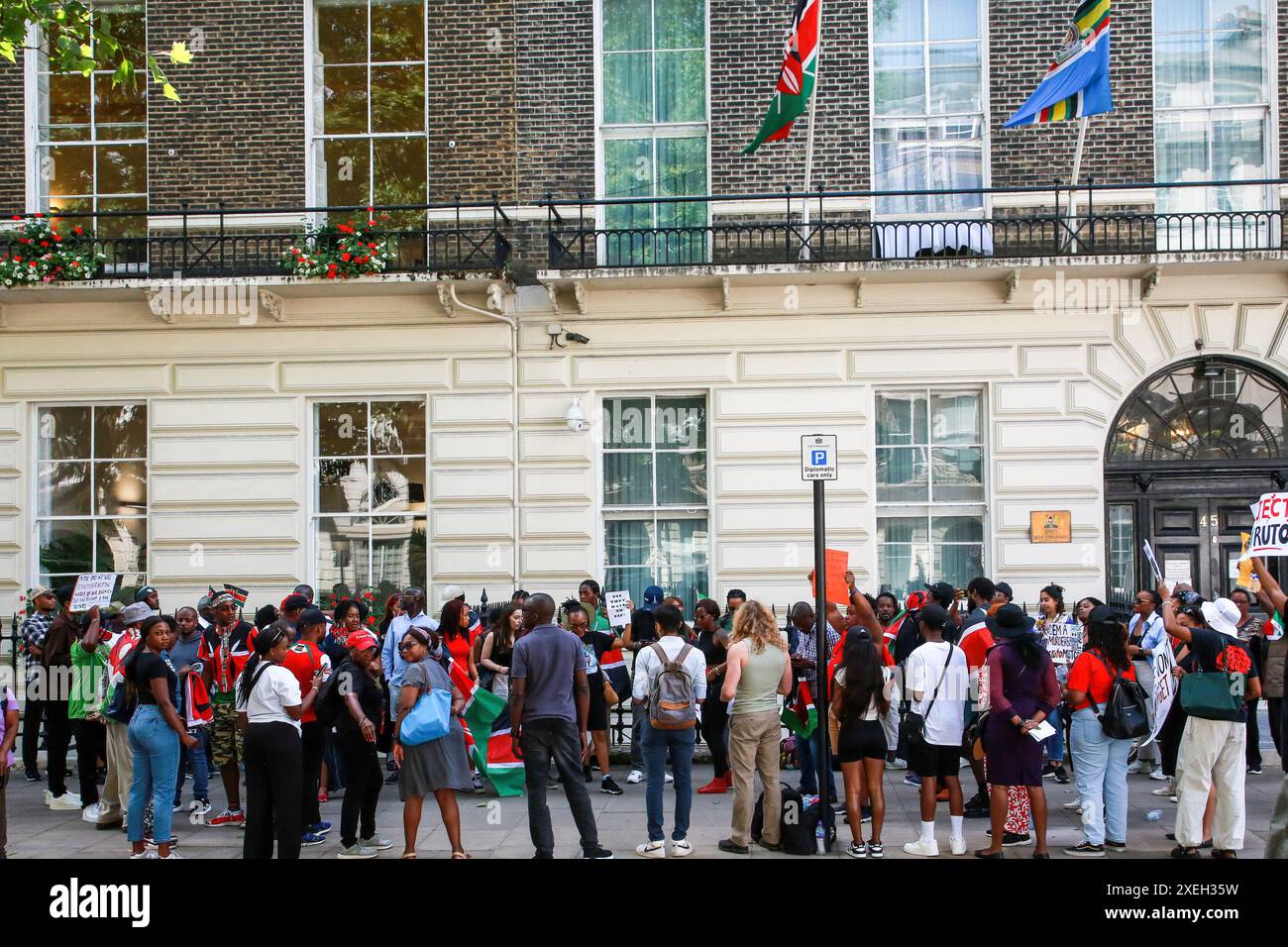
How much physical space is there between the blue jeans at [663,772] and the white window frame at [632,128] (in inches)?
349

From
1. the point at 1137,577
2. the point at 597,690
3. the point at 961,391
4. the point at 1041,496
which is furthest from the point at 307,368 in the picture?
the point at 1137,577

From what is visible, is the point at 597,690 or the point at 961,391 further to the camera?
the point at 961,391

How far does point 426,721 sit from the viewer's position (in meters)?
8.79

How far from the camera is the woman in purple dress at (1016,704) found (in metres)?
8.62

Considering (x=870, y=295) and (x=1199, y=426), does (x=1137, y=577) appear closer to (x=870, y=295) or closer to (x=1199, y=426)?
(x=1199, y=426)

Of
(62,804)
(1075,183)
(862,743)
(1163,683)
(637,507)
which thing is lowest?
(62,804)

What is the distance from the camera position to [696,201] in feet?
52.9

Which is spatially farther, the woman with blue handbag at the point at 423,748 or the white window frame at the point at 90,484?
the white window frame at the point at 90,484

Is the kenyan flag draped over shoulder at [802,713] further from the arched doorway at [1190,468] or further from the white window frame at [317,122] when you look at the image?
the white window frame at [317,122]

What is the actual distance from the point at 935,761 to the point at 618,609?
5.18 meters

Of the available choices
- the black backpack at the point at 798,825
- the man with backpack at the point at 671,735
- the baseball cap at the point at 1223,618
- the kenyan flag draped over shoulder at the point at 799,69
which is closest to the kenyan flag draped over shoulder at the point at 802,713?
the black backpack at the point at 798,825

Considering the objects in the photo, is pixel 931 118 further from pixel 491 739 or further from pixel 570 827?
pixel 570 827

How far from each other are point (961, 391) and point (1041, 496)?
A: 1.77 m

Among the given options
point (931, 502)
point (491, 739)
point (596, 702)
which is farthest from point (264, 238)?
point (931, 502)
